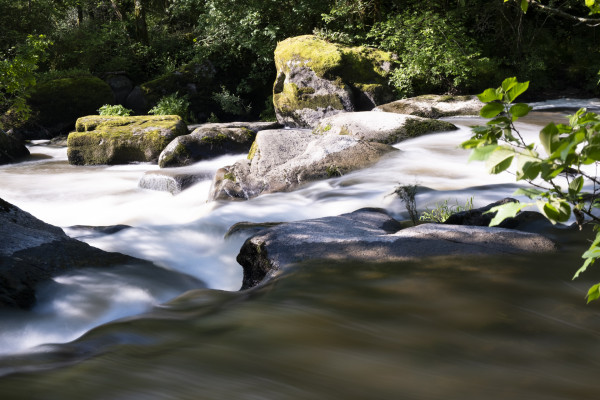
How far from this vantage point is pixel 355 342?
2.68m

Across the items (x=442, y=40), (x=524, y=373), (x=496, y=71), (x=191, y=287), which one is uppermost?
(x=442, y=40)

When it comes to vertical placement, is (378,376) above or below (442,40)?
below

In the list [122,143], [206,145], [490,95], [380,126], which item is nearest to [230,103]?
[122,143]

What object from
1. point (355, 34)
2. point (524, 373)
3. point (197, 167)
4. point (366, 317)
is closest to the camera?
Answer: point (524, 373)

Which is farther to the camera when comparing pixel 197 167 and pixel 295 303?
pixel 197 167

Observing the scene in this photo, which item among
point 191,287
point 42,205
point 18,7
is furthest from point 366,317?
point 18,7

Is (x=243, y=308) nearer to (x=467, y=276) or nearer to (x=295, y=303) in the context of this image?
(x=295, y=303)

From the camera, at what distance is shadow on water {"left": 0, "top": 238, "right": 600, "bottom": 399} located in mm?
2234

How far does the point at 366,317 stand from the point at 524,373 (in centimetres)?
94

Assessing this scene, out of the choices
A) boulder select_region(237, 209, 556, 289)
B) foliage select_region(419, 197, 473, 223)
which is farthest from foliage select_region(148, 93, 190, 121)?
boulder select_region(237, 209, 556, 289)

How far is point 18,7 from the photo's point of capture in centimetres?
2111

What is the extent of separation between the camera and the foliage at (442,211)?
6004 millimetres

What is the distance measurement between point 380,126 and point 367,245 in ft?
21.6

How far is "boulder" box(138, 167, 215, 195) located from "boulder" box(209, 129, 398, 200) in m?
1.00
